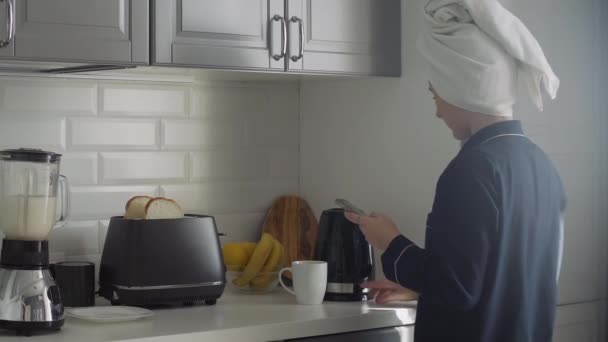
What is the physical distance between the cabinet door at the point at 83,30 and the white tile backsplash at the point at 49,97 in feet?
1.35

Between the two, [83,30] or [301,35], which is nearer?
[83,30]

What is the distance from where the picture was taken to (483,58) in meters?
2.27

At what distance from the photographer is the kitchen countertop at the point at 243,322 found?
229 centimetres

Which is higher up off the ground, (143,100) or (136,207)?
(143,100)

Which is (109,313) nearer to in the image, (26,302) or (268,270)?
(26,302)

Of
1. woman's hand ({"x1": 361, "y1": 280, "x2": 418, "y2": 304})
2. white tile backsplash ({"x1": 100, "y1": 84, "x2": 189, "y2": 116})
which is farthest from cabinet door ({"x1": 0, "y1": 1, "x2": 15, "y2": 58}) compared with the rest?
woman's hand ({"x1": 361, "y1": 280, "x2": 418, "y2": 304})

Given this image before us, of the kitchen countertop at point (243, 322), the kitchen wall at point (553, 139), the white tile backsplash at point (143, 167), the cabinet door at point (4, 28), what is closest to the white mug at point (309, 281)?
the kitchen countertop at point (243, 322)

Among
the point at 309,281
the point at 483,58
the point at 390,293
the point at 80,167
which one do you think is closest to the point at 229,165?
the point at 80,167

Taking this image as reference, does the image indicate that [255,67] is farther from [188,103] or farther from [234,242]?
[234,242]

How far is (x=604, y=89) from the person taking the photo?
2803mm

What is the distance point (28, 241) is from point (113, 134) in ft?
2.16

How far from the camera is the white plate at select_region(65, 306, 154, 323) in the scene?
239 cm

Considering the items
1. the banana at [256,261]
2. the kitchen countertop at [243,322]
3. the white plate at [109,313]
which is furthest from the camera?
the banana at [256,261]

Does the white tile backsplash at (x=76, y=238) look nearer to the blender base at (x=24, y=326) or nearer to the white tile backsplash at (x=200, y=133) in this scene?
the white tile backsplash at (x=200, y=133)
